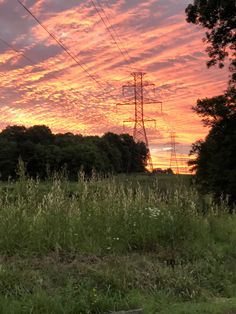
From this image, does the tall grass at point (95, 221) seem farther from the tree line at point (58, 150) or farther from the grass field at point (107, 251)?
the tree line at point (58, 150)

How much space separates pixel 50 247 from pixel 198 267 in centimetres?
254

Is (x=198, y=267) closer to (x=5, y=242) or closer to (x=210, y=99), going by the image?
(x=5, y=242)

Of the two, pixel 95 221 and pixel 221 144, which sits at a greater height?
pixel 221 144

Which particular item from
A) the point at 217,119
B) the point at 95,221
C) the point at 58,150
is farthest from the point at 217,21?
the point at 58,150

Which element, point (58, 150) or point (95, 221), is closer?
point (95, 221)

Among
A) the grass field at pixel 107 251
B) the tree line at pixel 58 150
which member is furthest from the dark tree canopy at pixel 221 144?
the tree line at pixel 58 150

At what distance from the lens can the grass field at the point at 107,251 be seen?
667 cm

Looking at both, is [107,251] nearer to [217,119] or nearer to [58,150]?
[217,119]

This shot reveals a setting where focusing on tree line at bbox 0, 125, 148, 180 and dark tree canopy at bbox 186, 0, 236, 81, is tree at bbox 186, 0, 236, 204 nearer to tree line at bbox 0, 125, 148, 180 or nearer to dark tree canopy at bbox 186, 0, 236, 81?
dark tree canopy at bbox 186, 0, 236, 81

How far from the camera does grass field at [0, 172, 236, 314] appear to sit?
667 centimetres

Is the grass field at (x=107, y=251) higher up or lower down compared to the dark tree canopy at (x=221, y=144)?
lower down

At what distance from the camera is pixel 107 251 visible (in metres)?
8.61

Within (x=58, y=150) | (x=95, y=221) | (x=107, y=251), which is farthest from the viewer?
(x=58, y=150)

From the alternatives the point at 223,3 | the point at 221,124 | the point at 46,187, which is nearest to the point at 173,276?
the point at 46,187
